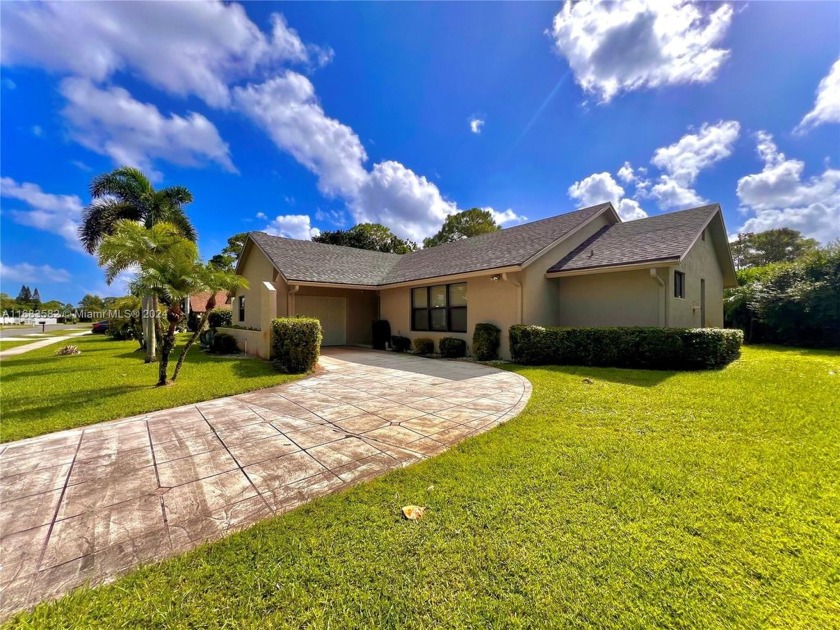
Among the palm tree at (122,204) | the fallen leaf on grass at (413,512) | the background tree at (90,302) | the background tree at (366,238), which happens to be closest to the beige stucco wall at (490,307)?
the fallen leaf on grass at (413,512)

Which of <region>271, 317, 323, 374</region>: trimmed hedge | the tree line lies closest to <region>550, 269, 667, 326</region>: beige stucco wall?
<region>271, 317, 323, 374</region>: trimmed hedge

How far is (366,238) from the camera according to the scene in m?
34.6

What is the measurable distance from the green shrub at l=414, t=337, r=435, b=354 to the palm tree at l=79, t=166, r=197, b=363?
35.3 ft

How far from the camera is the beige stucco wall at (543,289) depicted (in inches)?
416

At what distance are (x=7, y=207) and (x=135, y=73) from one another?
12424 millimetres

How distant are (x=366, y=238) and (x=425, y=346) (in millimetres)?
24483

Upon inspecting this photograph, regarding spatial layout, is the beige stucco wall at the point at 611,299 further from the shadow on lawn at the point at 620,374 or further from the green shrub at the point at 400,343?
the green shrub at the point at 400,343

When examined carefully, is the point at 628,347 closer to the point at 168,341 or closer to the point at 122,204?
the point at 168,341

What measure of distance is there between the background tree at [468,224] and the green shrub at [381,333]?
1905 cm

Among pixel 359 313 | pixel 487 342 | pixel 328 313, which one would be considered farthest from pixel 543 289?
pixel 328 313

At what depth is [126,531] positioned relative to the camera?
2.53 meters

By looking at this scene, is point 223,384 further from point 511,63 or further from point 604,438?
point 511,63

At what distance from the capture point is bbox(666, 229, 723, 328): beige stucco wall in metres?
10.4

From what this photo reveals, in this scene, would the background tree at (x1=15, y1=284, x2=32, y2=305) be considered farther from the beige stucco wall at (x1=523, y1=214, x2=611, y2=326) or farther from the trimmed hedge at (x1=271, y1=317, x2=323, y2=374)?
the beige stucco wall at (x1=523, y1=214, x2=611, y2=326)
